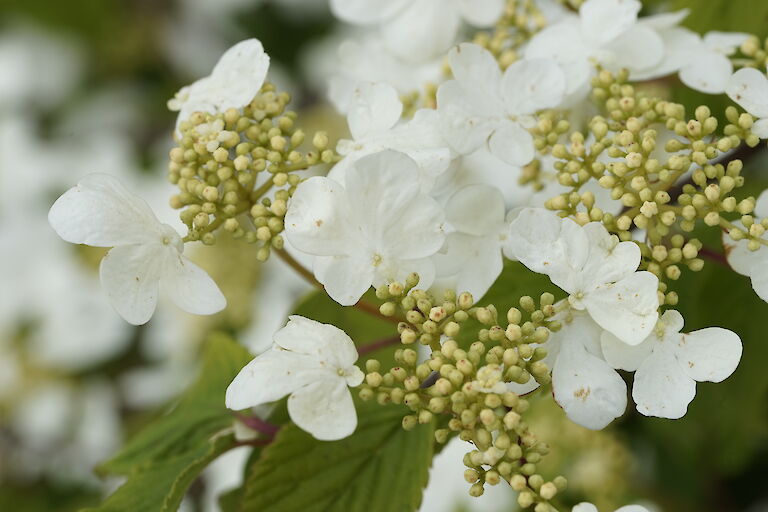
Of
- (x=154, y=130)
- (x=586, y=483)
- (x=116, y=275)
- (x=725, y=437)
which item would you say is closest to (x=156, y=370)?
(x=154, y=130)

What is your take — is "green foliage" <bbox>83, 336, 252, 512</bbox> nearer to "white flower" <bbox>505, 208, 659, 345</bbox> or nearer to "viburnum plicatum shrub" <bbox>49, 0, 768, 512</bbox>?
"viburnum plicatum shrub" <bbox>49, 0, 768, 512</bbox>

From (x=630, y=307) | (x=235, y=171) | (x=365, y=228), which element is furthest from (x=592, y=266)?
(x=235, y=171)

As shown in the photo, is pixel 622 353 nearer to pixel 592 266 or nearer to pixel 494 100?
pixel 592 266

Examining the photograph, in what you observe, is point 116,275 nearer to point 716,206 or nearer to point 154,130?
point 716,206

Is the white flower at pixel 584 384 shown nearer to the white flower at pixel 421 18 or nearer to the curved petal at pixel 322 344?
the curved petal at pixel 322 344

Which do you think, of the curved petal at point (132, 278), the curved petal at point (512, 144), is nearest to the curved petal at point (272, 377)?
the curved petal at point (132, 278)
